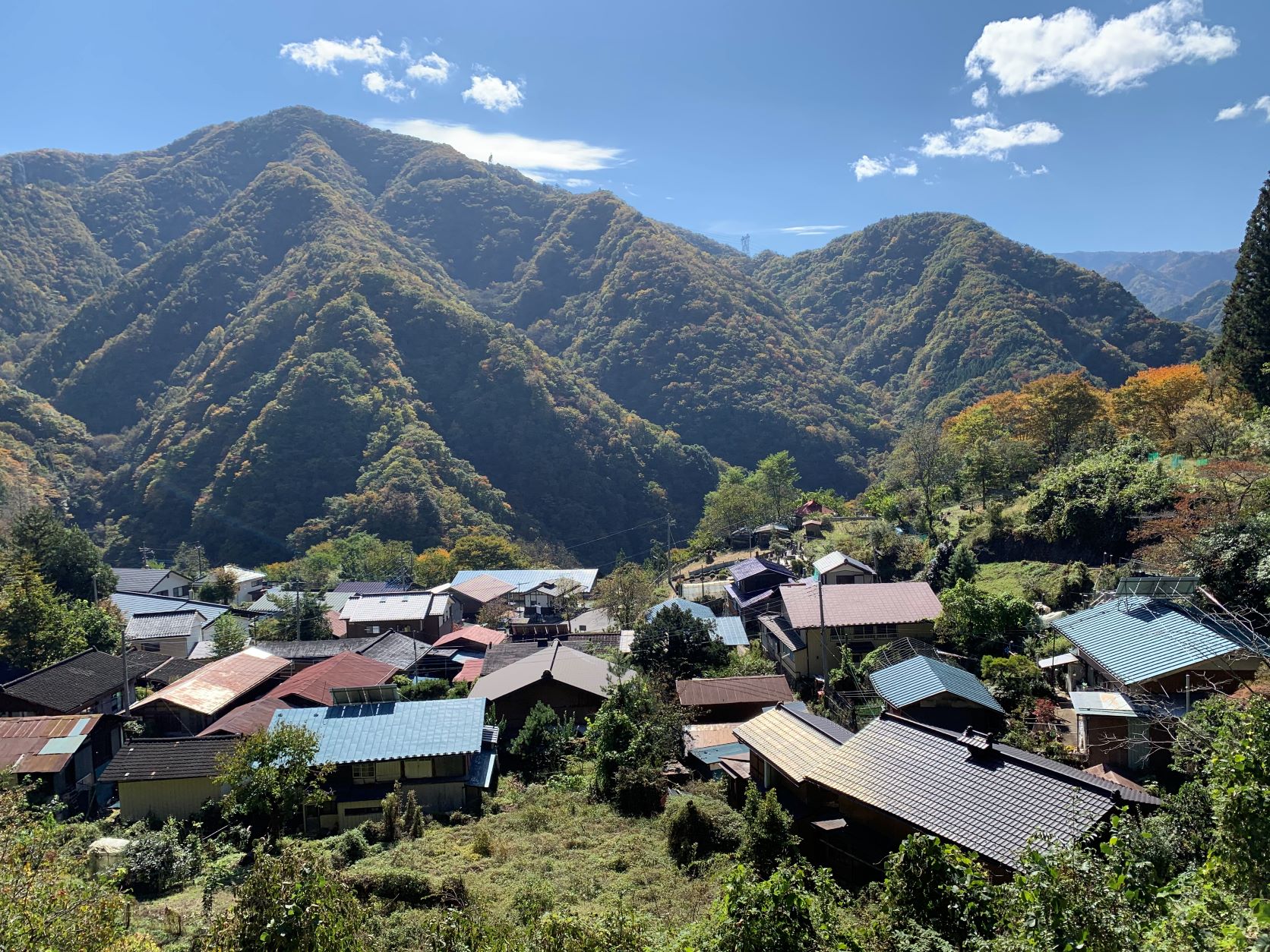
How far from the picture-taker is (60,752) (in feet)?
66.7

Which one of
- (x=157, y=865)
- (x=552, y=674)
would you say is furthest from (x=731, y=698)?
(x=157, y=865)

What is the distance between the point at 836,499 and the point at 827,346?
7829cm

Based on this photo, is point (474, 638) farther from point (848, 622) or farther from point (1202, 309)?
point (1202, 309)

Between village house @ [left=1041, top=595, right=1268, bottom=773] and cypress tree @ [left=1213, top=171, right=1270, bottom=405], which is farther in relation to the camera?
cypress tree @ [left=1213, top=171, right=1270, bottom=405]

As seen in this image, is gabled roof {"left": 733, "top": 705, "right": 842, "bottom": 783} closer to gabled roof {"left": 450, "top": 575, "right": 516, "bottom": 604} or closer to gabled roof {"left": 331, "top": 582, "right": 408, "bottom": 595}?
gabled roof {"left": 450, "top": 575, "right": 516, "bottom": 604}

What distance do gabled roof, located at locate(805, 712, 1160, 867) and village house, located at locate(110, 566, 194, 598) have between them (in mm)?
47902

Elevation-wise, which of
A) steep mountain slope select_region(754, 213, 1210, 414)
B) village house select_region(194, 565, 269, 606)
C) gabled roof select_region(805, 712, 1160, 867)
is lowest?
village house select_region(194, 565, 269, 606)

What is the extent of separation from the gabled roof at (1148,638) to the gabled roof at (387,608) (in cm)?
3260

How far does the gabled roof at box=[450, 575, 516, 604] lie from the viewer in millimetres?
48219

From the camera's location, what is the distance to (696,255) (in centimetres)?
14088

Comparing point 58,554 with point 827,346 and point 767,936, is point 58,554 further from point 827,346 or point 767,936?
point 827,346

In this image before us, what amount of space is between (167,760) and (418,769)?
6511mm

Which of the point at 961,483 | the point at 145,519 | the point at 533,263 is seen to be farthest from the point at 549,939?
the point at 533,263

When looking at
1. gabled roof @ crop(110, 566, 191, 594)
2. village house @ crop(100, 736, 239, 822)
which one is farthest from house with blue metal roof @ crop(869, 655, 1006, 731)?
gabled roof @ crop(110, 566, 191, 594)
